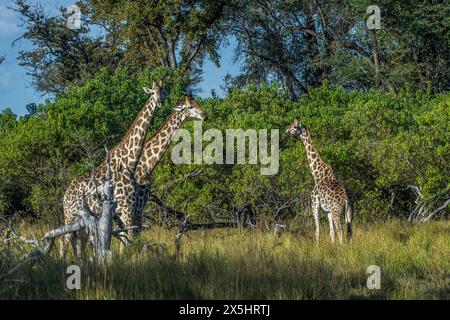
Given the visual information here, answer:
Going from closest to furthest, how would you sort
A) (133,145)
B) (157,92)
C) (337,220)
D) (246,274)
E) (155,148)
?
(246,274) → (133,145) → (157,92) → (155,148) → (337,220)

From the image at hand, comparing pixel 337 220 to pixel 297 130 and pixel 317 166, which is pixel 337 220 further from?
pixel 297 130

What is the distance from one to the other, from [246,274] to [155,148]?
468cm

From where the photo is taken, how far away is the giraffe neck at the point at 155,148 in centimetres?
1343

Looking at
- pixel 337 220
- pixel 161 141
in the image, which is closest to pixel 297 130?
pixel 337 220

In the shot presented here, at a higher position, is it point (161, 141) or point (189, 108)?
point (189, 108)

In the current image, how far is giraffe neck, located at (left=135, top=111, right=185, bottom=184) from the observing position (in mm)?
13430

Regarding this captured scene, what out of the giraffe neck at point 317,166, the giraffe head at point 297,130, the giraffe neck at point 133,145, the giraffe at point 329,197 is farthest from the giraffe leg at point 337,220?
the giraffe neck at point 133,145

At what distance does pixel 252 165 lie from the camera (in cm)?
1784

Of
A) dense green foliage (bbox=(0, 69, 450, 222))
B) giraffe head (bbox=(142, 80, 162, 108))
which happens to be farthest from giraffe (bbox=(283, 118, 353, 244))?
giraffe head (bbox=(142, 80, 162, 108))

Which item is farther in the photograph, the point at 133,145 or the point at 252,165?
the point at 252,165

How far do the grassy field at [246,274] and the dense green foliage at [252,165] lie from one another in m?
5.13

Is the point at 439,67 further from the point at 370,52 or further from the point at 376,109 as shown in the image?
the point at 376,109

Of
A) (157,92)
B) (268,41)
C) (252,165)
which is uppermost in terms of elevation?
(268,41)

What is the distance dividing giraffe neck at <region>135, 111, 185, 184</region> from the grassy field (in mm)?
1599
